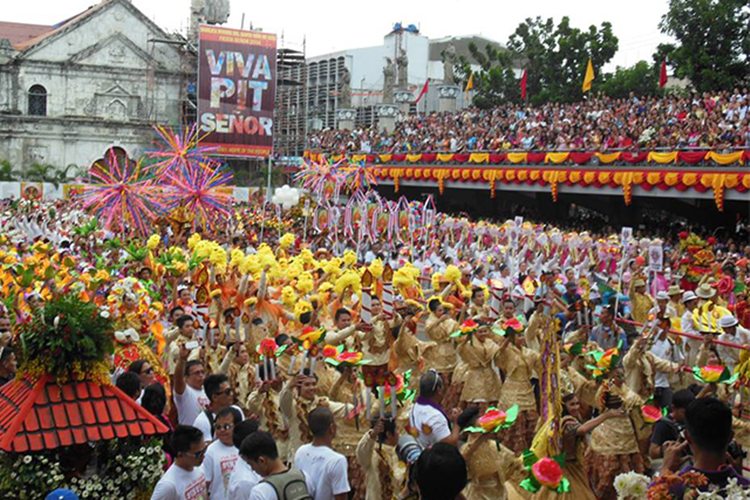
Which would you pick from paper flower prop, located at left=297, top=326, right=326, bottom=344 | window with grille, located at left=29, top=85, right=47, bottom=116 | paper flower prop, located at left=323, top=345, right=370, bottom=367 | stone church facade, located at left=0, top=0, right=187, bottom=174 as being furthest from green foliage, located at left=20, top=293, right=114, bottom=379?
window with grille, located at left=29, top=85, right=47, bottom=116

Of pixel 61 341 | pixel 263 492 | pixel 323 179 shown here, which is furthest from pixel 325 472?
pixel 323 179

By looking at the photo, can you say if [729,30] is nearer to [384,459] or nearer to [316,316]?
[316,316]

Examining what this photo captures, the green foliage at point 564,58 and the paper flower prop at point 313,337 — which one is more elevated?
the green foliage at point 564,58

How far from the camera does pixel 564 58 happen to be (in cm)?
4184

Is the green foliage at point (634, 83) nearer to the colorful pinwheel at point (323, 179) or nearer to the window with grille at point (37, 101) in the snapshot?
the colorful pinwheel at point (323, 179)

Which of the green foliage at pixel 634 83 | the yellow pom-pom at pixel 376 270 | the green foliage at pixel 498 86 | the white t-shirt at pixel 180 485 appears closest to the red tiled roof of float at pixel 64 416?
the white t-shirt at pixel 180 485

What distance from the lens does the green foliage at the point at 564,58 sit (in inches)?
1612

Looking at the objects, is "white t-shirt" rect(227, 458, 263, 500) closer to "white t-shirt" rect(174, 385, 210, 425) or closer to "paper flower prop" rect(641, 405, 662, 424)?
"white t-shirt" rect(174, 385, 210, 425)

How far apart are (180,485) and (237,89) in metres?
35.1

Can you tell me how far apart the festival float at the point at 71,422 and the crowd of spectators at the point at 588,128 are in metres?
17.7

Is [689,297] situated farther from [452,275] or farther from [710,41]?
[710,41]

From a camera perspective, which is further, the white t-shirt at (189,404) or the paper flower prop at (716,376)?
the white t-shirt at (189,404)

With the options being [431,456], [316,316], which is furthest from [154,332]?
[431,456]

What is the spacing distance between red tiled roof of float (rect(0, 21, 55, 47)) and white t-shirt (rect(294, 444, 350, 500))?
47.0 meters
